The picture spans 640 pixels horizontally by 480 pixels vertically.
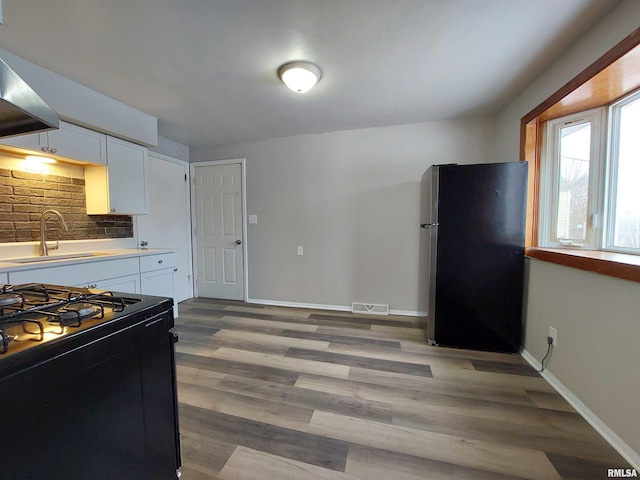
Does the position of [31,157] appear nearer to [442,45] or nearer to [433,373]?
[442,45]

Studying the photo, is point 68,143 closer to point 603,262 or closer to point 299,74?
point 299,74

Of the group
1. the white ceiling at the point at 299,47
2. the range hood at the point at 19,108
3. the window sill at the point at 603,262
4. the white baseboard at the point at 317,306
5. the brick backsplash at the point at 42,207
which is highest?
the white ceiling at the point at 299,47

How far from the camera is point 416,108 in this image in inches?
103

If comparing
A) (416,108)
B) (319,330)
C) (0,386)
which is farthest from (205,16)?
(319,330)

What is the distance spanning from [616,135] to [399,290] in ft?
7.17

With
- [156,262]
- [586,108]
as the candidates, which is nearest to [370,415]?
[156,262]

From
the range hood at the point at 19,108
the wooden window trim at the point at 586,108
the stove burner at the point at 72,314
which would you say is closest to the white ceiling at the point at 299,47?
the wooden window trim at the point at 586,108

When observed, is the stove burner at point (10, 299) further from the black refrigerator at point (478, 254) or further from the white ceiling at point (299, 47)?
the black refrigerator at point (478, 254)

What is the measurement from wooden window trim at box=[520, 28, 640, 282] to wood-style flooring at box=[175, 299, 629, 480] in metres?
0.90

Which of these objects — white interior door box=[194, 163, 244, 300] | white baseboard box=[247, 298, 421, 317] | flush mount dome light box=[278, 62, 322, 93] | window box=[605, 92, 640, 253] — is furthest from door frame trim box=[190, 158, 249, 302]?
window box=[605, 92, 640, 253]

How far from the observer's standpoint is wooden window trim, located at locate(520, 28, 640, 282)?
4.40ft

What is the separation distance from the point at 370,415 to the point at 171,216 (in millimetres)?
3383

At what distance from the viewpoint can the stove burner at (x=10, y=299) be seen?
0.80 m

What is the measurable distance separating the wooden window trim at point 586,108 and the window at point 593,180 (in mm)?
57
